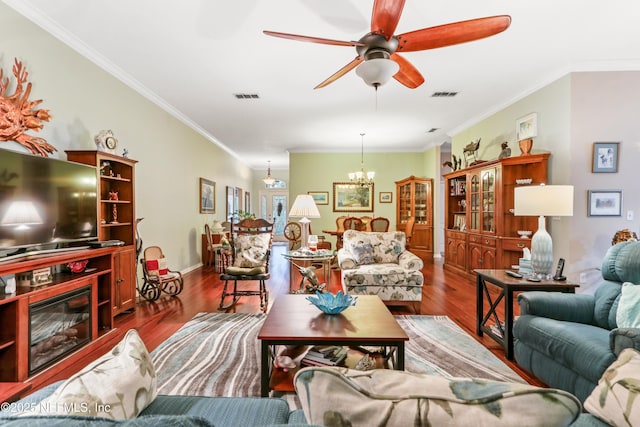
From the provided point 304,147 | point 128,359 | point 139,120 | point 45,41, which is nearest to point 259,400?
point 128,359

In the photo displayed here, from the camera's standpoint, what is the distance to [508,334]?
8.54 ft

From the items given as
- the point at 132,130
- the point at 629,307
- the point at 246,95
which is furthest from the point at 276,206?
the point at 629,307

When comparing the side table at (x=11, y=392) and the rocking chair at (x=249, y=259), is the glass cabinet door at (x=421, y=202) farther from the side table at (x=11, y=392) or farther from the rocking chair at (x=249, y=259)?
the side table at (x=11, y=392)

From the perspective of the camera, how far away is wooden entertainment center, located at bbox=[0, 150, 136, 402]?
209 cm

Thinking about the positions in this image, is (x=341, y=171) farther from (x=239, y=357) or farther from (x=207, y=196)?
(x=239, y=357)

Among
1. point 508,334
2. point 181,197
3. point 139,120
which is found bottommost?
point 508,334

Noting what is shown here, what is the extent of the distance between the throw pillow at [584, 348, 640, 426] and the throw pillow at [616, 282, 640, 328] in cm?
132

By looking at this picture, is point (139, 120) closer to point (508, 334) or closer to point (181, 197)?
point (181, 197)

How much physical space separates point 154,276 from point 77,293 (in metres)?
1.40

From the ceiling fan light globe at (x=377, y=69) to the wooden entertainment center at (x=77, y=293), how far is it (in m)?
2.44

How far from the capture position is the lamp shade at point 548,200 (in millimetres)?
2756

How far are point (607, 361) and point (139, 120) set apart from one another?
5149mm

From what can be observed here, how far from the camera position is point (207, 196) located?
711cm

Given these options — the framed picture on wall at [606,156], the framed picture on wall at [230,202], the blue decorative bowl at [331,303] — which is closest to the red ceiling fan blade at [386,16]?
the blue decorative bowl at [331,303]
